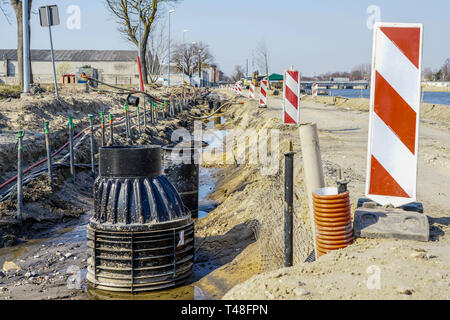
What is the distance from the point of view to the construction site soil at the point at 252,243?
11.1 feet

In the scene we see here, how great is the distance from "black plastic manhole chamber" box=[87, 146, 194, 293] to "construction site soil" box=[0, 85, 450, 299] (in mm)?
215

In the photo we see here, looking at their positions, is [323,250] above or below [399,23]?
below

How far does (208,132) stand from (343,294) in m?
20.9

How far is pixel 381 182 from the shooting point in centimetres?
452

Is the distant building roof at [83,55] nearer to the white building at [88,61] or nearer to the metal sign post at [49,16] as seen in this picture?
the white building at [88,61]

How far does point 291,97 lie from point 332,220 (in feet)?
26.7

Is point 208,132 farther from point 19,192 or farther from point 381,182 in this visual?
point 381,182

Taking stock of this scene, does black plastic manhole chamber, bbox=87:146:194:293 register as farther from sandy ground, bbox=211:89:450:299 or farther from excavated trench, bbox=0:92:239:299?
sandy ground, bbox=211:89:450:299

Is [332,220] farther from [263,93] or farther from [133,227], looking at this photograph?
[263,93]

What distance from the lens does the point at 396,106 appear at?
4.37m

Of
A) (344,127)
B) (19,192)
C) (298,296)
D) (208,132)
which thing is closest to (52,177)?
(19,192)

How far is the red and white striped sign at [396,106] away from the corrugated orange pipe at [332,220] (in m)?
0.63

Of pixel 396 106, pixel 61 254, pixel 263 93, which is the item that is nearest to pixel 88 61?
pixel 263 93

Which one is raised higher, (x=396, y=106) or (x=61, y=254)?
(x=396, y=106)
